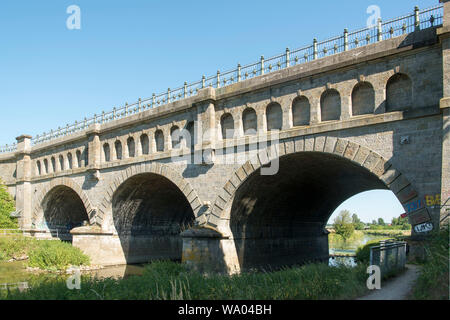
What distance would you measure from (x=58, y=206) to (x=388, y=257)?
31218mm

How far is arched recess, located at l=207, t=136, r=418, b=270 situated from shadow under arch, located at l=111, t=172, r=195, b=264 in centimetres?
640

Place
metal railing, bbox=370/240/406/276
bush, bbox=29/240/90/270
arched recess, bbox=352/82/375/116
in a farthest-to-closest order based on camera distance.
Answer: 1. bush, bbox=29/240/90/270
2. arched recess, bbox=352/82/375/116
3. metal railing, bbox=370/240/406/276

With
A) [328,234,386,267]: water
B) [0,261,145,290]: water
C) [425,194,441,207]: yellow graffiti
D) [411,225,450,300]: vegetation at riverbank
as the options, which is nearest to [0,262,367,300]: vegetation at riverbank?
[411,225,450,300]: vegetation at riverbank

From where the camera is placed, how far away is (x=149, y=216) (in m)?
30.4

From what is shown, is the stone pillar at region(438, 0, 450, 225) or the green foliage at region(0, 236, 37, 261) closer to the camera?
the stone pillar at region(438, 0, 450, 225)

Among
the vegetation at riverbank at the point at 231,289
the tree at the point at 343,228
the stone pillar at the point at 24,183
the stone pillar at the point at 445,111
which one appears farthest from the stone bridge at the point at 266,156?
the tree at the point at 343,228

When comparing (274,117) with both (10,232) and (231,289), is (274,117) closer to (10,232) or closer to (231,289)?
(231,289)

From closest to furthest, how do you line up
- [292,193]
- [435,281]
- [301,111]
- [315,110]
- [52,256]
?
1. [435,281]
2. [315,110]
3. [301,111]
4. [292,193]
5. [52,256]

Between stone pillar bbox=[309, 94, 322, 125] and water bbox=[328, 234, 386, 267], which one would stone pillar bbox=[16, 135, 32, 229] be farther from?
stone pillar bbox=[309, 94, 322, 125]

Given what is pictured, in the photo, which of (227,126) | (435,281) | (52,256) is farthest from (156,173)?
(435,281)

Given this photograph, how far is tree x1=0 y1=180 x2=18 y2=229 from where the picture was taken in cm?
3588

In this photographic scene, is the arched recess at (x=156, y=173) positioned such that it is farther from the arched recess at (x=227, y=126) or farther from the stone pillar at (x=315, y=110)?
the stone pillar at (x=315, y=110)

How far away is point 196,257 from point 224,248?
1.46 meters
